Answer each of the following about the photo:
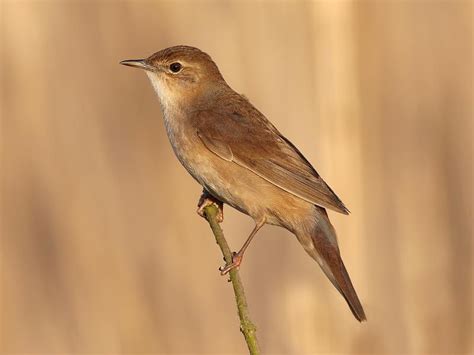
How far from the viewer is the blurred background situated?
16.2 ft

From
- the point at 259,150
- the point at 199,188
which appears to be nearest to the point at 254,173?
the point at 259,150

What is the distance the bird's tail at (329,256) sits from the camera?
365cm

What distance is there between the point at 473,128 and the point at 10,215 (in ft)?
8.56

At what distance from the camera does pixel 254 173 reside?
151 inches

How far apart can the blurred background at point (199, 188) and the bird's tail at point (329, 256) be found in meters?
1.02

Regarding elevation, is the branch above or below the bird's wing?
Result: below

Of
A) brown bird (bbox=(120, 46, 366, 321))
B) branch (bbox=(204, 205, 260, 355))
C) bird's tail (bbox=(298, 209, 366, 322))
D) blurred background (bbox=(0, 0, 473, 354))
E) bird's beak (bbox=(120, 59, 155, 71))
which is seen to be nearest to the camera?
branch (bbox=(204, 205, 260, 355))

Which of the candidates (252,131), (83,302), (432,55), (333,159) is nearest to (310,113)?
(333,159)

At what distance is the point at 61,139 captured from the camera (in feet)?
16.7

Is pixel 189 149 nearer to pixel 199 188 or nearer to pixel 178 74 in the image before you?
pixel 178 74

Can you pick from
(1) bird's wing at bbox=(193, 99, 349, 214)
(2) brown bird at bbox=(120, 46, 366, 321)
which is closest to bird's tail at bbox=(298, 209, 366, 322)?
(2) brown bird at bbox=(120, 46, 366, 321)

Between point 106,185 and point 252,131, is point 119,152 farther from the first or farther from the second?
point 252,131

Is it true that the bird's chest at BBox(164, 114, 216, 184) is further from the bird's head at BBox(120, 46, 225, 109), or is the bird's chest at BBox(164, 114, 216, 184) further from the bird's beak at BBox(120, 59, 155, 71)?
the bird's beak at BBox(120, 59, 155, 71)

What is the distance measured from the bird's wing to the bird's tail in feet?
0.53
